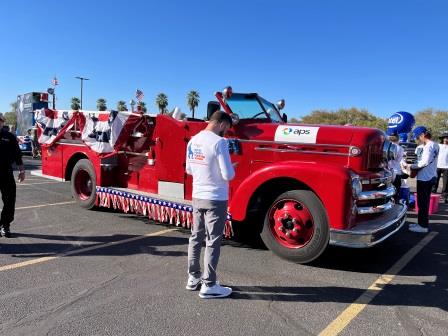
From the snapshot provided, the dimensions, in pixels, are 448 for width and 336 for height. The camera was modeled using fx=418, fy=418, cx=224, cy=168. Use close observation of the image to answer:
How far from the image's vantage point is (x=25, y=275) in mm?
4379

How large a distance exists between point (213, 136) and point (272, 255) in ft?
7.16

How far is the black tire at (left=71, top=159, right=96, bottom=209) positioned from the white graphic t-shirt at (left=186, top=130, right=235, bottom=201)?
4.05m

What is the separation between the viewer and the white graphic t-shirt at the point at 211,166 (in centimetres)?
377

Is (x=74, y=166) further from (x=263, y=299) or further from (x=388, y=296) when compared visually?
(x=388, y=296)

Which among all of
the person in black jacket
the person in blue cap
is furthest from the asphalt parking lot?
the person in blue cap

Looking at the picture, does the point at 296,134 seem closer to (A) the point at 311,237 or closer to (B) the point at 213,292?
(A) the point at 311,237

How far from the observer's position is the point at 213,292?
3900mm

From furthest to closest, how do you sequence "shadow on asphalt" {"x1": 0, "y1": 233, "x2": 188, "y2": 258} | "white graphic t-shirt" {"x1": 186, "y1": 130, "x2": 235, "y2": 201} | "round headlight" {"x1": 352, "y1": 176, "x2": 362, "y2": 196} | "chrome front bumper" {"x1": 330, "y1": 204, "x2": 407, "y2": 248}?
"shadow on asphalt" {"x1": 0, "y1": 233, "x2": 188, "y2": 258} < "round headlight" {"x1": 352, "y1": 176, "x2": 362, "y2": 196} < "chrome front bumper" {"x1": 330, "y1": 204, "x2": 407, "y2": 248} < "white graphic t-shirt" {"x1": 186, "y1": 130, "x2": 235, "y2": 201}

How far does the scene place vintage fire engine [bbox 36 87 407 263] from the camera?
464 cm

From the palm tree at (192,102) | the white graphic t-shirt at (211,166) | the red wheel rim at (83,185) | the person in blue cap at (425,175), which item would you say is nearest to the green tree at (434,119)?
the palm tree at (192,102)

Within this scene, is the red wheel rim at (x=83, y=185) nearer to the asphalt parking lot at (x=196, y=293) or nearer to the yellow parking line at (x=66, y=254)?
the asphalt parking lot at (x=196, y=293)

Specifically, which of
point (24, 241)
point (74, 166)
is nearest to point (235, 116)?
point (24, 241)

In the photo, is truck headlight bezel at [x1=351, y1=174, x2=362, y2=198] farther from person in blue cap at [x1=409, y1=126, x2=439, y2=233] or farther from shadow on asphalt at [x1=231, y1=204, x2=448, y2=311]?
person in blue cap at [x1=409, y1=126, x2=439, y2=233]

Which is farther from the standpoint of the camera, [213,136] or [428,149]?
[428,149]
